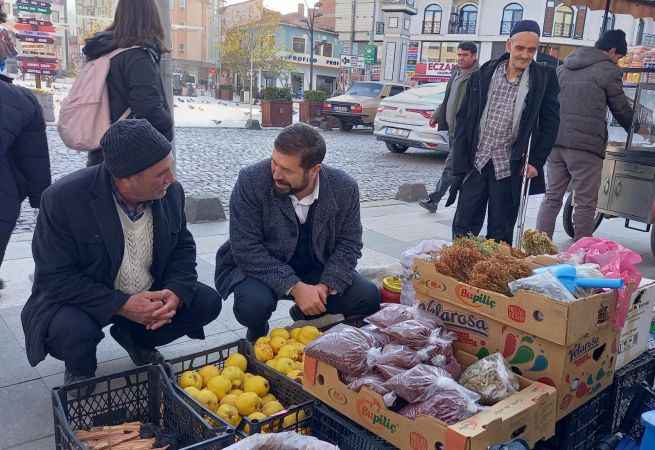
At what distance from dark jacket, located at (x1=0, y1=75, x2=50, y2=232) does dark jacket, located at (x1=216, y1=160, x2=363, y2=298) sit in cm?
114

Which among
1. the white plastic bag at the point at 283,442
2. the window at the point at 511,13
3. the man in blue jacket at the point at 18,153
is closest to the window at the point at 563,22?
the window at the point at 511,13

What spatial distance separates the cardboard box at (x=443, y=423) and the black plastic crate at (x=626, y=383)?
600 mm

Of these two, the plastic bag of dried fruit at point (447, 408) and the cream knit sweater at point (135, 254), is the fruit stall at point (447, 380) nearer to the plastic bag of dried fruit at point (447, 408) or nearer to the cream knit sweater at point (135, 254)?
the plastic bag of dried fruit at point (447, 408)

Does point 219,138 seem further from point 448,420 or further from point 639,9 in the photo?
point 448,420

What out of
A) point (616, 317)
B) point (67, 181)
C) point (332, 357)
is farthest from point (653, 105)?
point (67, 181)

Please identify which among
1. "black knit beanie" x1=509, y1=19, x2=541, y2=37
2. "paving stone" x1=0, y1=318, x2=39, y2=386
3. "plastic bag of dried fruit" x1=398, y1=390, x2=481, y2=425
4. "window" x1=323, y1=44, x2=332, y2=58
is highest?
"window" x1=323, y1=44, x2=332, y2=58

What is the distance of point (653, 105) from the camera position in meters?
5.50

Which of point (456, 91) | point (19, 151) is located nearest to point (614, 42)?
point (456, 91)

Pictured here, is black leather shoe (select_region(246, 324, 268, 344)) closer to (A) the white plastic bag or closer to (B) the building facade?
(A) the white plastic bag

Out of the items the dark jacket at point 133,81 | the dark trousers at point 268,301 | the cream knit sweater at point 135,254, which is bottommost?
the dark trousers at point 268,301

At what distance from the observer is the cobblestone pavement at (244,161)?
27.3 ft

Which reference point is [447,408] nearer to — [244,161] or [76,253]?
[76,253]

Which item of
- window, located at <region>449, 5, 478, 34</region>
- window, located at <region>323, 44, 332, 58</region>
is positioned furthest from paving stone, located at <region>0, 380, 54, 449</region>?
window, located at <region>323, 44, 332, 58</region>

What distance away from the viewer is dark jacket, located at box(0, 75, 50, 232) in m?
3.03
